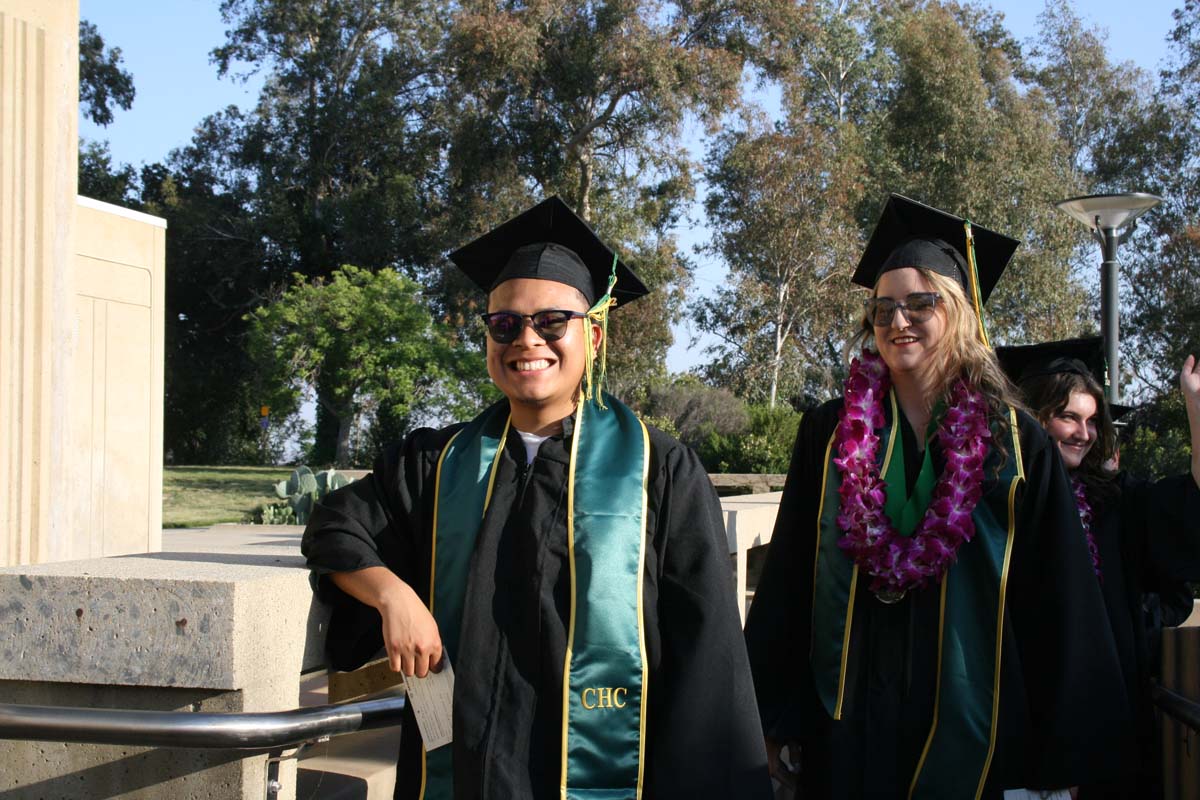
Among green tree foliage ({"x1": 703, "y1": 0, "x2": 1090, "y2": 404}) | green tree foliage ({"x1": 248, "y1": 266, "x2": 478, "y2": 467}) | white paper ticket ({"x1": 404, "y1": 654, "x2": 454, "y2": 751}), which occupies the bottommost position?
white paper ticket ({"x1": 404, "y1": 654, "x2": 454, "y2": 751})

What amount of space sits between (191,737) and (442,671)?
0.44 metres

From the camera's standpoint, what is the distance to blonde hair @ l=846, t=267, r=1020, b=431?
110 inches

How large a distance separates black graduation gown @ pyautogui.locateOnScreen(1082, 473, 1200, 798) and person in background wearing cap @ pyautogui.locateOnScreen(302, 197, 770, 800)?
1488 mm

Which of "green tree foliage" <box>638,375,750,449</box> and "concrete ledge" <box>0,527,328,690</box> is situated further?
"green tree foliage" <box>638,375,750,449</box>

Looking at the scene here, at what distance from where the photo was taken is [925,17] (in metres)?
30.8

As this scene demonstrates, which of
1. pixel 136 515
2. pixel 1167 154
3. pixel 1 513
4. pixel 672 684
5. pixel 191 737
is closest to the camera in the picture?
pixel 191 737

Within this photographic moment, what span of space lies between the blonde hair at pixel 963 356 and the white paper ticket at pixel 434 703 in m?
1.45

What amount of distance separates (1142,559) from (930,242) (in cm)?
111

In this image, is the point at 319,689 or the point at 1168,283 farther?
the point at 1168,283

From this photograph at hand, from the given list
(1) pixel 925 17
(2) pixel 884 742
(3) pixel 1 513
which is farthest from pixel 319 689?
(1) pixel 925 17

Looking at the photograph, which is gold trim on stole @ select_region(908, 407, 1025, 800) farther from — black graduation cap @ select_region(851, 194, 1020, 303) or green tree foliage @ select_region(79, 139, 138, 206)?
green tree foliage @ select_region(79, 139, 138, 206)

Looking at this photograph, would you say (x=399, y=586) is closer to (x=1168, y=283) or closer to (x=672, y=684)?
(x=672, y=684)

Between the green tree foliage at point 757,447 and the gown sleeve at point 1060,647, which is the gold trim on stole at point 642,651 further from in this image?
the green tree foliage at point 757,447

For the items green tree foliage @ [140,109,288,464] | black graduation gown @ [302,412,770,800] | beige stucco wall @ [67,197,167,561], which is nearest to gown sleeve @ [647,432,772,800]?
black graduation gown @ [302,412,770,800]
